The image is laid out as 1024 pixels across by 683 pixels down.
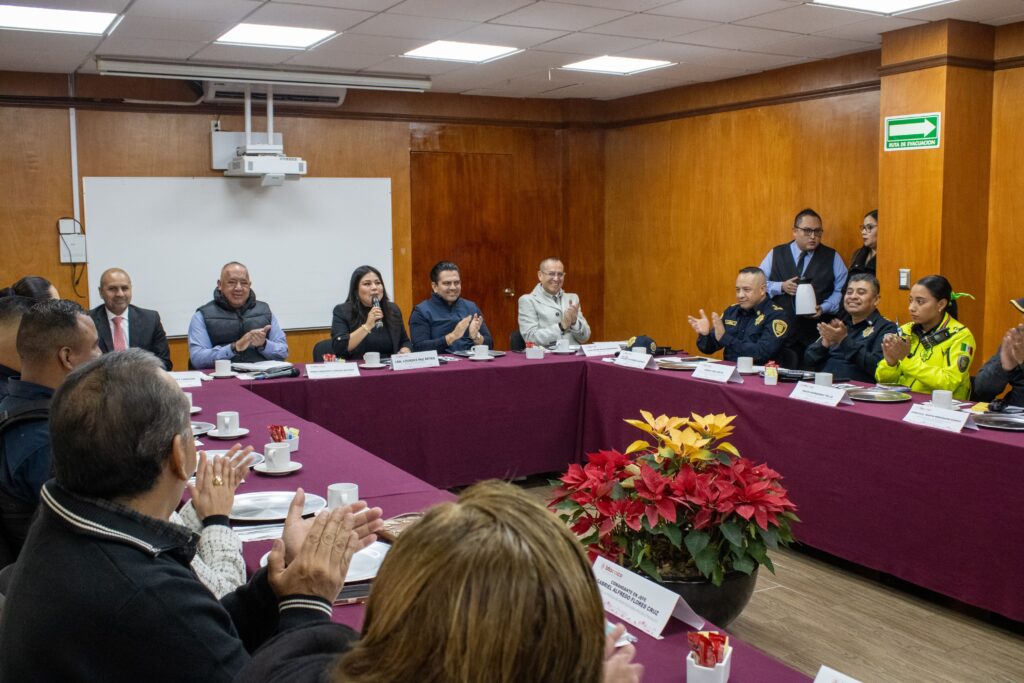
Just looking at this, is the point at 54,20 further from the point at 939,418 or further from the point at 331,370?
the point at 939,418

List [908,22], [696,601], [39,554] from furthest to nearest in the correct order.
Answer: [908,22] < [696,601] < [39,554]

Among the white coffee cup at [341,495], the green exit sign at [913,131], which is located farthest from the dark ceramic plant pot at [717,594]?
the green exit sign at [913,131]

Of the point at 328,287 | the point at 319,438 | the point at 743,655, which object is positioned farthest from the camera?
the point at 328,287

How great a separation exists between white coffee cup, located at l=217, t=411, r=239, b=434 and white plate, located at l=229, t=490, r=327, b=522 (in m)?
0.80

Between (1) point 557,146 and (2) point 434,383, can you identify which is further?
(1) point 557,146

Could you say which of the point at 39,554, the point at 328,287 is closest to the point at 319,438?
the point at 39,554

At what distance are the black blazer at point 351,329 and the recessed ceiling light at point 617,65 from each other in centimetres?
236

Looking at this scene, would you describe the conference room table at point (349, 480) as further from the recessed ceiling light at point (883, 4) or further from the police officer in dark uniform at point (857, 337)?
the recessed ceiling light at point (883, 4)

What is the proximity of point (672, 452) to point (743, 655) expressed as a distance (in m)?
0.48

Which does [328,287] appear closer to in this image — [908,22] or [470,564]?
[908,22]

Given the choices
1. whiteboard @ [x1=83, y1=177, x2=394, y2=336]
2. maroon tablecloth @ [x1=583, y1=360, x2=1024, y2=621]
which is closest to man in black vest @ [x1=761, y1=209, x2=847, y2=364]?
maroon tablecloth @ [x1=583, y1=360, x2=1024, y2=621]

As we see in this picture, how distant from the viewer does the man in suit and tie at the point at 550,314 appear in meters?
5.73

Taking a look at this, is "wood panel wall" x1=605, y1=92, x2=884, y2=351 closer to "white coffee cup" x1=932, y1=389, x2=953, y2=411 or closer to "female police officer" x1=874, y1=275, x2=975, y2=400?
"female police officer" x1=874, y1=275, x2=975, y2=400

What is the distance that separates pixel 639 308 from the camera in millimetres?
8172
